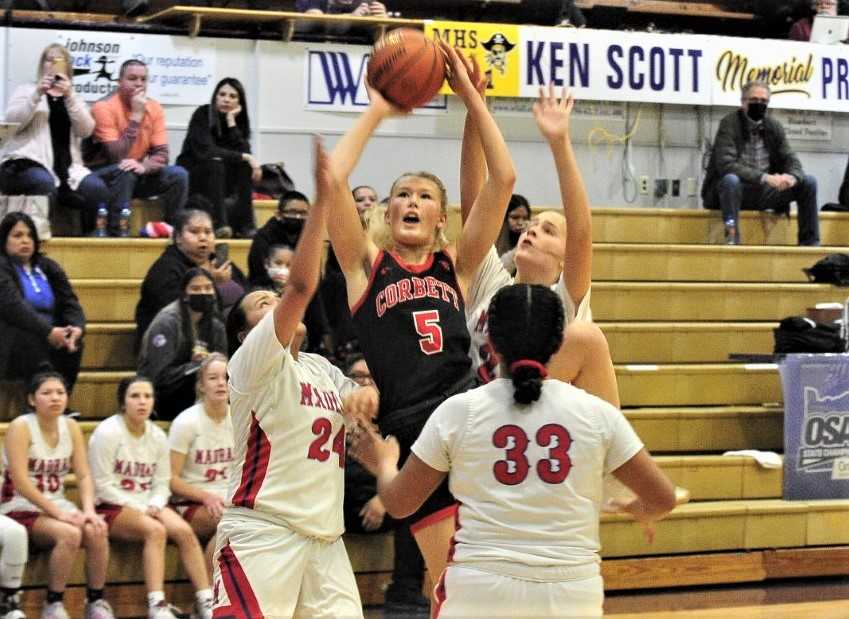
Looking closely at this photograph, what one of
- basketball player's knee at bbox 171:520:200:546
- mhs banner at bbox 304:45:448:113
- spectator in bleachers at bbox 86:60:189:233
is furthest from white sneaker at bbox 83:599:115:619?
mhs banner at bbox 304:45:448:113

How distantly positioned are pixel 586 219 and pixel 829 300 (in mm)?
5995

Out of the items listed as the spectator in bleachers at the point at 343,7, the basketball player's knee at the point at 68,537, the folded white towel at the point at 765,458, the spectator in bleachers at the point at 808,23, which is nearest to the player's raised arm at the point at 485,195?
the basketball player's knee at the point at 68,537

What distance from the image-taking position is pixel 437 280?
368 cm

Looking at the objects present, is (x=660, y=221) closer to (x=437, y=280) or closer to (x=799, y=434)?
(x=799, y=434)

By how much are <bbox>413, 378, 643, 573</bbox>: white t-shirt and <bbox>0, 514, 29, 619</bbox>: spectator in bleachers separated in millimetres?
3449

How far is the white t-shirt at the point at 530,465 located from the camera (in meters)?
2.70

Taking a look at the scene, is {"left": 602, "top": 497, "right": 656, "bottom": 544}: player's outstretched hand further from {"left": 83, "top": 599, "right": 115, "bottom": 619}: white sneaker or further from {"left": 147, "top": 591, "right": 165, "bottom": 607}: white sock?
{"left": 83, "top": 599, "right": 115, "bottom": 619}: white sneaker

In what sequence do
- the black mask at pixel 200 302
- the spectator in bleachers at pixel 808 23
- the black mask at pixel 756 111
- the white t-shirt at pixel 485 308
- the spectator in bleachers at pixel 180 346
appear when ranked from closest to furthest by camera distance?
the white t-shirt at pixel 485 308 < the spectator in bleachers at pixel 180 346 < the black mask at pixel 200 302 < the black mask at pixel 756 111 < the spectator in bleachers at pixel 808 23

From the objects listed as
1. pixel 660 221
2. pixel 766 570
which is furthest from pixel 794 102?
pixel 766 570

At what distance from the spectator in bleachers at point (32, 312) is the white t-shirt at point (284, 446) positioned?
3.27 meters

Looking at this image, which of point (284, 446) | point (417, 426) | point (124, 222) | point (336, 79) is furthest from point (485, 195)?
point (336, 79)

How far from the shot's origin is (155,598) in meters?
5.88

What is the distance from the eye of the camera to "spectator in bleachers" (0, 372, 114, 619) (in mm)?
5836

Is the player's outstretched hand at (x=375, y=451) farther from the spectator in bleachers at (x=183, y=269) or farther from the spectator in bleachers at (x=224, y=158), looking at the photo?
the spectator in bleachers at (x=224, y=158)
